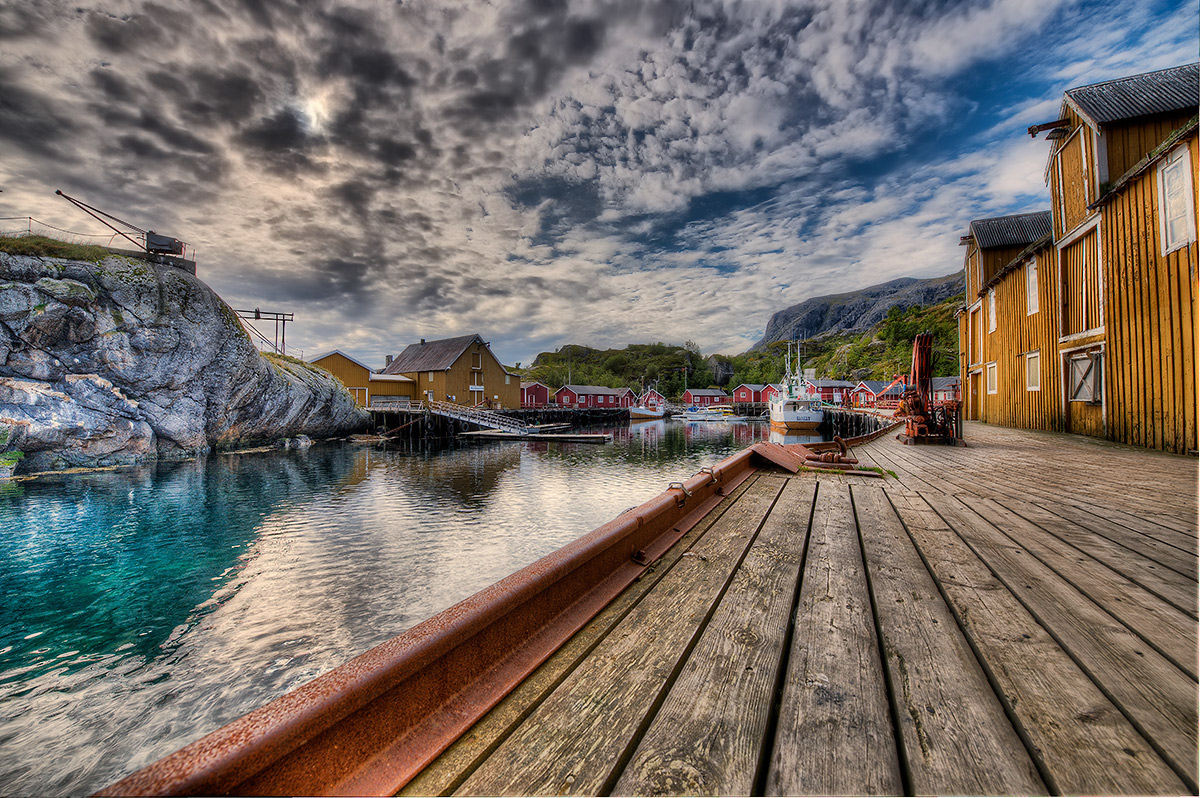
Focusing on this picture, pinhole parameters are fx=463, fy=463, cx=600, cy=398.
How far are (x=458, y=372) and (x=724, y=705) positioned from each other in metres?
41.2

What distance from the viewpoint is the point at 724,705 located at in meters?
1.42

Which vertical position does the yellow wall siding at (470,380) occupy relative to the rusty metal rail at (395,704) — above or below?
above

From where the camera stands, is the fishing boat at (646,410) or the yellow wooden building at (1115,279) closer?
the yellow wooden building at (1115,279)

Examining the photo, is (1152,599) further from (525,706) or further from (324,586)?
(324,586)

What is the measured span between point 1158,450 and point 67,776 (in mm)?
13967

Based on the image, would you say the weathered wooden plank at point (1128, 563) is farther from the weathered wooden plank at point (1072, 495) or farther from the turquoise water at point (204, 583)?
the turquoise water at point (204, 583)

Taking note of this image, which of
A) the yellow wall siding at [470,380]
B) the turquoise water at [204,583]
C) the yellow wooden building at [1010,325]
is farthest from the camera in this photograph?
the yellow wall siding at [470,380]

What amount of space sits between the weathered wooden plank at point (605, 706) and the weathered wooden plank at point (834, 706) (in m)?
0.38

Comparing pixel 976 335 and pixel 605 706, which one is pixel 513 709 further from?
pixel 976 335

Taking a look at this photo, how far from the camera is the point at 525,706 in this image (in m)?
1.44

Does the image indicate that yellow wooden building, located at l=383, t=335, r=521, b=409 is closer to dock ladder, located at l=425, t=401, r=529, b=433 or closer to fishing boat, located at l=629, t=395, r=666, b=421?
dock ladder, located at l=425, t=401, r=529, b=433

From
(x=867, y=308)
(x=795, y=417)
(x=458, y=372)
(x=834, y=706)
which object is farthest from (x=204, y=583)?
(x=867, y=308)

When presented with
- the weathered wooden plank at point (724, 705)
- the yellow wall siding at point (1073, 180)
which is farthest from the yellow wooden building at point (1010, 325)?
the weathered wooden plank at point (724, 705)

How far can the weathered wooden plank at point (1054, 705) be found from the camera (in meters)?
1.10
